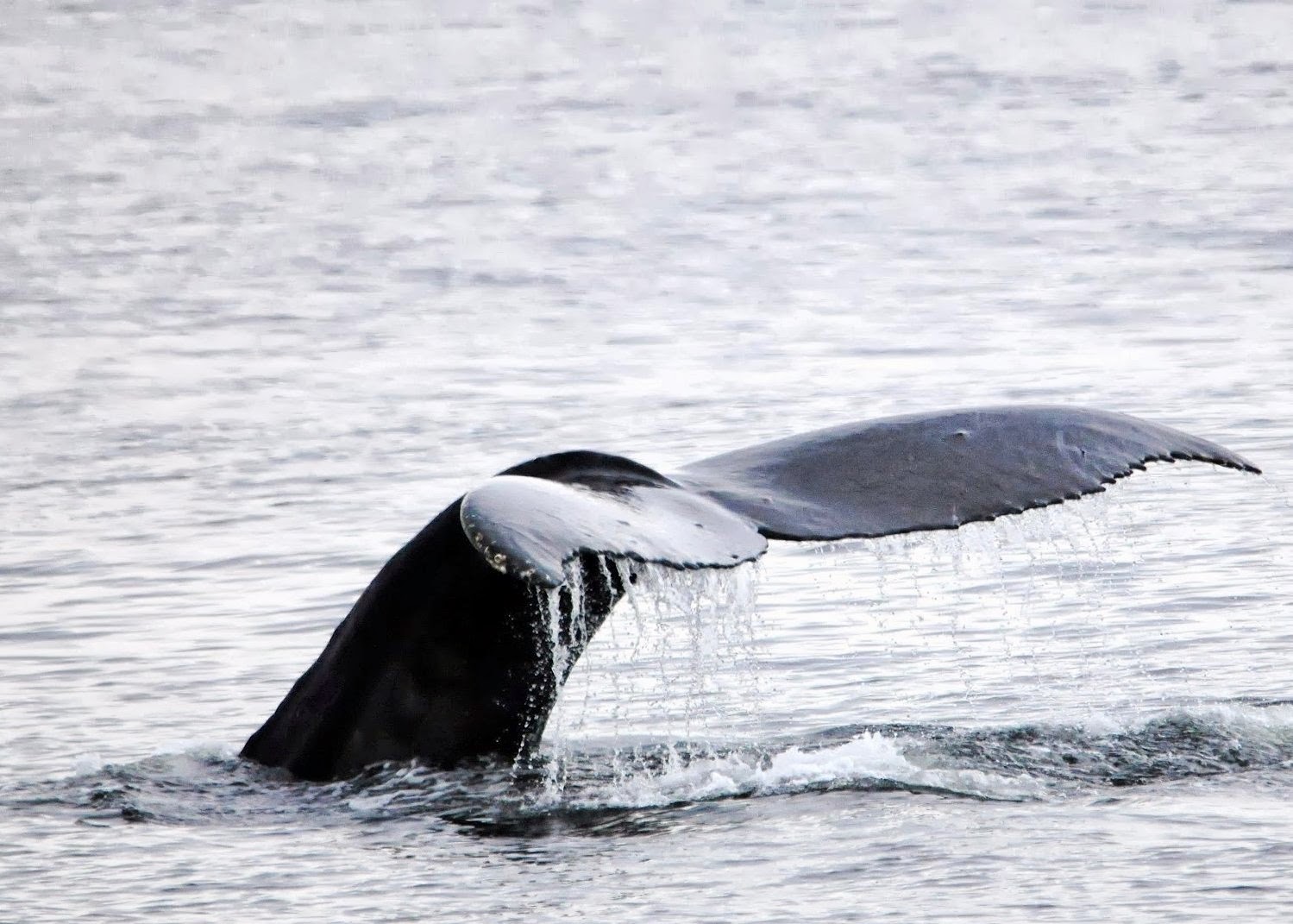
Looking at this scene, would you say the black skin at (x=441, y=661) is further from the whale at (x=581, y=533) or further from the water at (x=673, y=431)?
the water at (x=673, y=431)

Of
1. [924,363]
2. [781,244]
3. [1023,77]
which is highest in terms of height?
[1023,77]

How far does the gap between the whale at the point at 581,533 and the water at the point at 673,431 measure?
18 cm

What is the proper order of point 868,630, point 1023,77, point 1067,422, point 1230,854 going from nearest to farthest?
point 1067,422
point 1230,854
point 868,630
point 1023,77

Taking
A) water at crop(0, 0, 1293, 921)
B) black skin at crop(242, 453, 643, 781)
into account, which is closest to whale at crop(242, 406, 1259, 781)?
black skin at crop(242, 453, 643, 781)

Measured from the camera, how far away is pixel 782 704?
735 cm

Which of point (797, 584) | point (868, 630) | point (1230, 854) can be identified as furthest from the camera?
point (797, 584)

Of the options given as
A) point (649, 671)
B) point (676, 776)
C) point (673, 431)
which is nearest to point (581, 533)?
point (676, 776)

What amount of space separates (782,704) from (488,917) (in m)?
2.14

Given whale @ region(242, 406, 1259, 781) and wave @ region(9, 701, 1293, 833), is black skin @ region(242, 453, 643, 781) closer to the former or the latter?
whale @ region(242, 406, 1259, 781)

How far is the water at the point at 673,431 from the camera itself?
18.9 ft

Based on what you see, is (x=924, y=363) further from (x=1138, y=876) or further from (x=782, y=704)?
(x=1138, y=876)

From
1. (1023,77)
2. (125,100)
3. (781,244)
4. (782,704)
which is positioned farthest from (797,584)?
(125,100)

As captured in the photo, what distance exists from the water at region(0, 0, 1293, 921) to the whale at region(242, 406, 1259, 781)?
18cm

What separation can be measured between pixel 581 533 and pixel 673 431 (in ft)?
24.2
